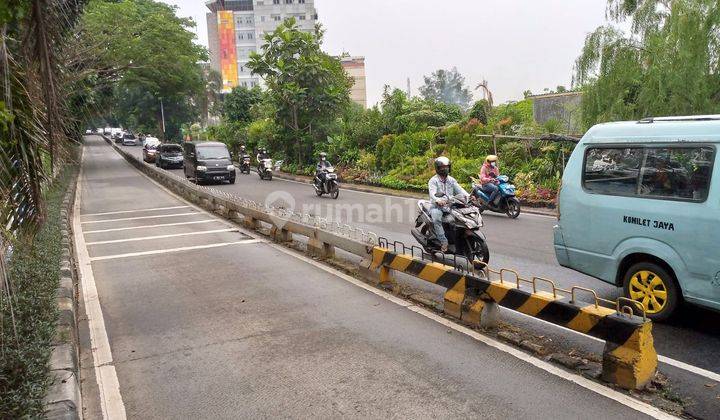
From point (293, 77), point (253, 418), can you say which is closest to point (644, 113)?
point (253, 418)

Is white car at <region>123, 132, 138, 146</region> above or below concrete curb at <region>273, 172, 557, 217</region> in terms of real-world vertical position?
above

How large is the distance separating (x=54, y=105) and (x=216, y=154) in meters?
21.4

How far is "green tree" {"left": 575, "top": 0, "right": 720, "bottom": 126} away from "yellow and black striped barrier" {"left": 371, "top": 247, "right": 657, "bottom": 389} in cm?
920

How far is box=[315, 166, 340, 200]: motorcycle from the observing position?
18.1 meters

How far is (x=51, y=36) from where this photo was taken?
3.79 meters

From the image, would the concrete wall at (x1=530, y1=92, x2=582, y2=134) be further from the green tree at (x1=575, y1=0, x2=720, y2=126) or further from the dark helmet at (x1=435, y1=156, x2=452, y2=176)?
the dark helmet at (x1=435, y1=156, x2=452, y2=176)

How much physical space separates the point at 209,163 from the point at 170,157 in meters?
11.7

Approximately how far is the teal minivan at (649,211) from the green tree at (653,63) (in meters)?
7.50

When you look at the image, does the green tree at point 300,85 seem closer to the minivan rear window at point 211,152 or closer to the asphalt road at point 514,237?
the minivan rear window at point 211,152

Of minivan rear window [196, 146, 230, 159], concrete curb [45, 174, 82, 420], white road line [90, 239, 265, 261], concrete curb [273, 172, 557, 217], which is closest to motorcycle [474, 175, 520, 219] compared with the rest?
concrete curb [273, 172, 557, 217]

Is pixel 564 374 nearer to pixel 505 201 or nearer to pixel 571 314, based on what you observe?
pixel 571 314

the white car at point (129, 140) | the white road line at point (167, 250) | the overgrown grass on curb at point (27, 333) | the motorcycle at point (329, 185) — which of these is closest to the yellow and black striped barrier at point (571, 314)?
the overgrown grass on curb at point (27, 333)

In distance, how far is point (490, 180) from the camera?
12992 mm

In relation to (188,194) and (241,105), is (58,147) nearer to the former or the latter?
(188,194)
